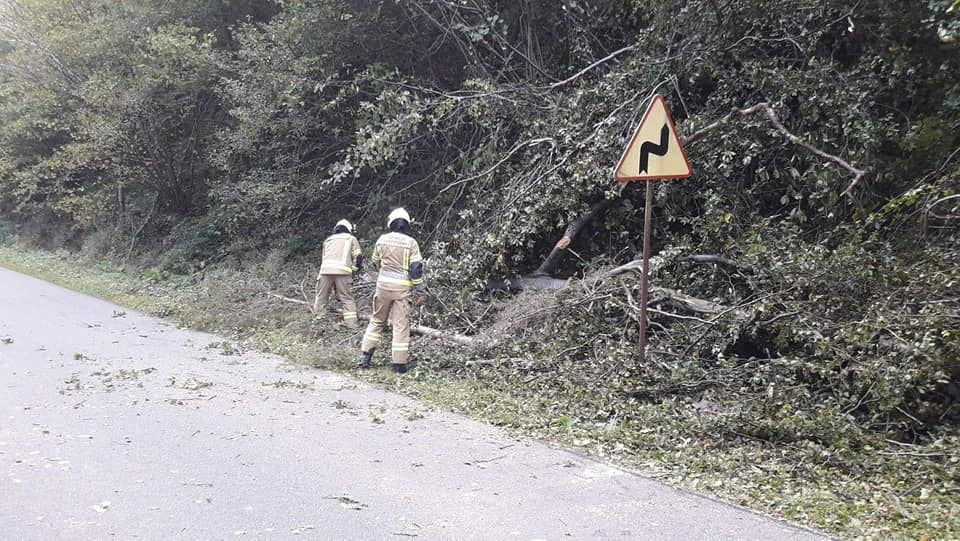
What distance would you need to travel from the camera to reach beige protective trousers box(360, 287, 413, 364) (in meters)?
7.74

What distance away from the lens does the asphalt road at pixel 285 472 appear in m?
3.90

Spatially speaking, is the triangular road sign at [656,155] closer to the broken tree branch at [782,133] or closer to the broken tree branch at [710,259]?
the broken tree branch at [710,259]

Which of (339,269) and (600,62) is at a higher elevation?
(600,62)

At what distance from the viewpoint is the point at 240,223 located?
16.1 metres


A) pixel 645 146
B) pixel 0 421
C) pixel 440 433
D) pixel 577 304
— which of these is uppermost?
pixel 645 146

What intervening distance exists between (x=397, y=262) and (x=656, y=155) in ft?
10.2

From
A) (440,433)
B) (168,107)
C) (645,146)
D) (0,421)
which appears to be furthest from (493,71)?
(168,107)

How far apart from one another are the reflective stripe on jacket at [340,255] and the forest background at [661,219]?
0.86 metres

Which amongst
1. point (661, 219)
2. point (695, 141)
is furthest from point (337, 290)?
point (695, 141)

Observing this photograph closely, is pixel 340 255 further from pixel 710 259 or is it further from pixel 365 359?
pixel 710 259

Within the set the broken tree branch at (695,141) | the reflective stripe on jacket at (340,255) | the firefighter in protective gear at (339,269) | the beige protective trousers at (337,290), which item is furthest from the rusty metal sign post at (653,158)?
the reflective stripe on jacket at (340,255)

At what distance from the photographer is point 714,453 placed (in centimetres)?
495

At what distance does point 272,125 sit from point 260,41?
155 cm

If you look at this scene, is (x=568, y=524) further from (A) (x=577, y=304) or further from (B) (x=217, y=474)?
(A) (x=577, y=304)
